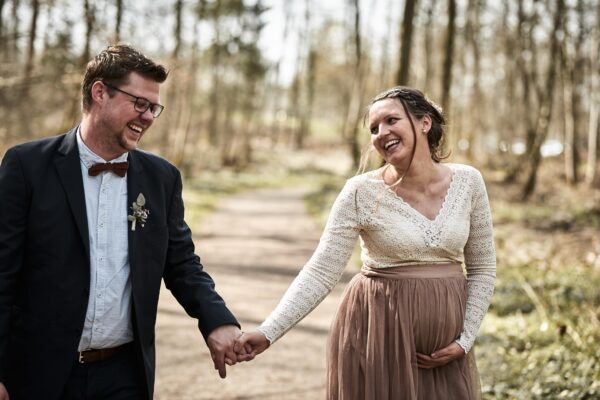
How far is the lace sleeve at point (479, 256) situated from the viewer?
3.26m

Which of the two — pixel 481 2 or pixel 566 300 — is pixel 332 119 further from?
pixel 566 300

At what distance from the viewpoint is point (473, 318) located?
321 cm

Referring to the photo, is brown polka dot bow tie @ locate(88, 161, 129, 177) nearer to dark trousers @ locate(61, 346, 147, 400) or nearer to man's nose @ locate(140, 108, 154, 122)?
man's nose @ locate(140, 108, 154, 122)

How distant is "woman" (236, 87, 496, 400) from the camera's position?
10.2ft

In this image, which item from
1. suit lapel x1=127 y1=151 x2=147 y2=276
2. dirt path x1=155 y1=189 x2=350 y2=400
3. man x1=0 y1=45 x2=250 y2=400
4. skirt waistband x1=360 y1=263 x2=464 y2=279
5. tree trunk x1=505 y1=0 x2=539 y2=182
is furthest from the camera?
tree trunk x1=505 y1=0 x2=539 y2=182

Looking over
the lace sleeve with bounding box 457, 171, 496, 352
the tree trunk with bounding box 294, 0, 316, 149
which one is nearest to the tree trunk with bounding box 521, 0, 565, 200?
the lace sleeve with bounding box 457, 171, 496, 352

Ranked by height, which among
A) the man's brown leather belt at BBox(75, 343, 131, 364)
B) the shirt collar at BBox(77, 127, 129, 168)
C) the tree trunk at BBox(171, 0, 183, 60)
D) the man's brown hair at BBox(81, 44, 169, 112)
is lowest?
the man's brown leather belt at BBox(75, 343, 131, 364)

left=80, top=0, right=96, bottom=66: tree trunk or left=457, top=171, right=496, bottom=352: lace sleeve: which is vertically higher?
left=80, top=0, right=96, bottom=66: tree trunk

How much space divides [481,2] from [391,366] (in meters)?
26.6

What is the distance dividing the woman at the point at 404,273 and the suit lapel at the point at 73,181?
1.01 m

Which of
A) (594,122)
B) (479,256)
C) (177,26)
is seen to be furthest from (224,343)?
(177,26)

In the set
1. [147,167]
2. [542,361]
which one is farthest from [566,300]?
[147,167]

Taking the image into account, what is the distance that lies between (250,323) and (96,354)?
16.2 ft

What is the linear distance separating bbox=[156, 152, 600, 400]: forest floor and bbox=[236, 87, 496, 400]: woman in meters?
2.36
